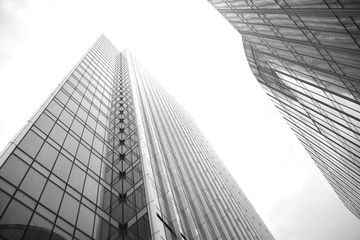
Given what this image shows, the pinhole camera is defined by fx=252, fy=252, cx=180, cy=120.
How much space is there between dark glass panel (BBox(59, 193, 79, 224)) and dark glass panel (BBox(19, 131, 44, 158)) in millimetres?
3420

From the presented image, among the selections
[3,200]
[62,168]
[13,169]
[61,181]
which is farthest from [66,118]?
[3,200]

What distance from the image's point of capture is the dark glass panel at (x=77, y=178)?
16125 millimetres

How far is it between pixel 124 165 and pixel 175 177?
1457cm

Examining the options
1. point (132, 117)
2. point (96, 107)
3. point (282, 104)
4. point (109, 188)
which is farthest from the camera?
point (282, 104)

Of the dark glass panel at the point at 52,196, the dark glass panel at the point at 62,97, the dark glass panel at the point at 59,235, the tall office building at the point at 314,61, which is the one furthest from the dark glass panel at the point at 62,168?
the tall office building at the point at 314,61

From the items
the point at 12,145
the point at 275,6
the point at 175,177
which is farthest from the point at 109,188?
the point at 275,6

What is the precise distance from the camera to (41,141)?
1680cm

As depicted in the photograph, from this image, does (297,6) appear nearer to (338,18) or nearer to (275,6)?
(275,6)

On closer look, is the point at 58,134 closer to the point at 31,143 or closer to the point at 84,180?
the point at 31,143

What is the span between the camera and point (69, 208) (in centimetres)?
1416

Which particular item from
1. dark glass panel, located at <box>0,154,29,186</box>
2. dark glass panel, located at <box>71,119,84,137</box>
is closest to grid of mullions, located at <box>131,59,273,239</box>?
dark glass panel, located at <box>71,119,84,137</box>

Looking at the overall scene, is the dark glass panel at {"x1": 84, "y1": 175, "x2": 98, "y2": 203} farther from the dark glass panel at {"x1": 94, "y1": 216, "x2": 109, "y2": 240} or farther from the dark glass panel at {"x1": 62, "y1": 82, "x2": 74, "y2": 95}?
the dark glass panel at {"x1": 62, "y1": 82, "x2": 74, "y2": 95}

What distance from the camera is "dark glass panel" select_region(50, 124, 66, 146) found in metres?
18.3

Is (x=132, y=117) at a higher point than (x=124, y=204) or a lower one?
higher
